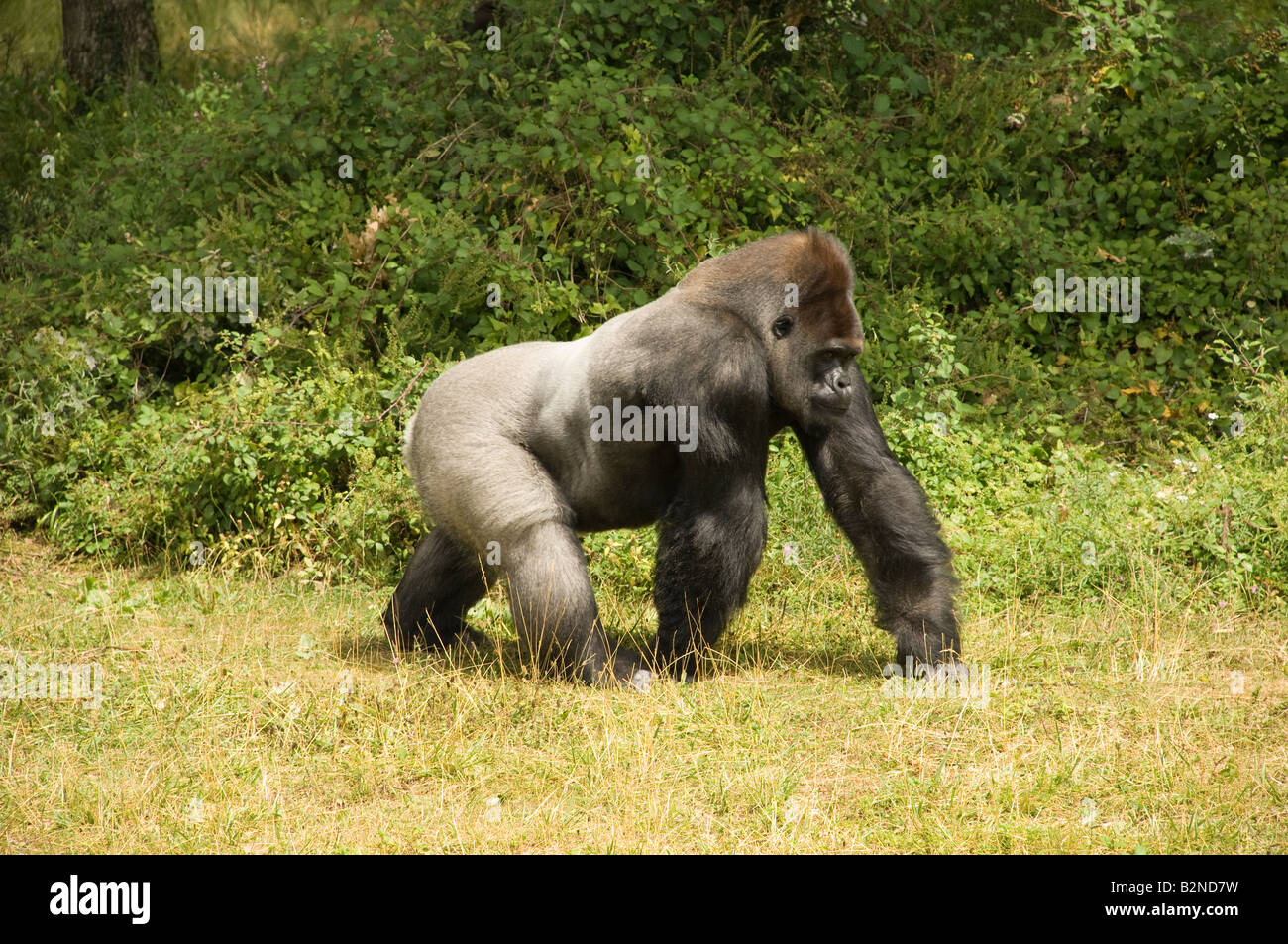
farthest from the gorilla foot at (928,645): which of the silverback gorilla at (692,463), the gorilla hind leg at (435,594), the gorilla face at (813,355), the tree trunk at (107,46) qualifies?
the tree trunk at (107,46)

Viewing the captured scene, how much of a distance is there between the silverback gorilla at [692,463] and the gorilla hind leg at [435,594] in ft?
1.02

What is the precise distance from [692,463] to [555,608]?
0.68 m

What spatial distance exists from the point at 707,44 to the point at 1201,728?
20.0ft

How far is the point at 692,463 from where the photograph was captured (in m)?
4.50

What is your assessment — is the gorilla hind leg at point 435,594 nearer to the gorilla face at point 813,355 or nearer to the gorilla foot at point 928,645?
the gorilla face at point 813,355

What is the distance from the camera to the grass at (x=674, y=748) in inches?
135

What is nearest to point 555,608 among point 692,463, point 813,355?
point 692,463

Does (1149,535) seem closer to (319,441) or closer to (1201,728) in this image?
(1201,728)

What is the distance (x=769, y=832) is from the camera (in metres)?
3.42

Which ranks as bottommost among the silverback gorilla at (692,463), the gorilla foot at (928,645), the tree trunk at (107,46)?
the gorilla foot at (928,645)

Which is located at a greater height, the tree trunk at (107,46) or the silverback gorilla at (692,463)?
the tree trunk at (107,46)

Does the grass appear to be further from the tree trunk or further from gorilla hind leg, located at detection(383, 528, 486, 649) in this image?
the tree trunk

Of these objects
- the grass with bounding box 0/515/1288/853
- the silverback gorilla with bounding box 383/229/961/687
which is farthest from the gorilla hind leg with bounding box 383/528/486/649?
the silverback gorilla with bounding box 383/229/961/687

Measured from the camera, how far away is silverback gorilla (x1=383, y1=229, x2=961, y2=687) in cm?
449
